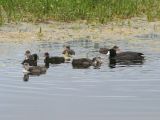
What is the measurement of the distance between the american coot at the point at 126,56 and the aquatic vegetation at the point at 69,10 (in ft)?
21.8

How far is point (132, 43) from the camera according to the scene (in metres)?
24.0

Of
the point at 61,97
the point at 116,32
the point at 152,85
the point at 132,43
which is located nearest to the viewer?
the point at 61,97

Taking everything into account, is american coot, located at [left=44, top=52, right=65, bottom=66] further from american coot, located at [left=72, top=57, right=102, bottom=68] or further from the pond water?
american coot, located at [left=72, top=57, right=102, bottom=68]

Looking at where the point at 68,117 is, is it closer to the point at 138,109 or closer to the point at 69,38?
the point at 138,109

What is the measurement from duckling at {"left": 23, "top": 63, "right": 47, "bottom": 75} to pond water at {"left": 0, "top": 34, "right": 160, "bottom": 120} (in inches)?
7.7

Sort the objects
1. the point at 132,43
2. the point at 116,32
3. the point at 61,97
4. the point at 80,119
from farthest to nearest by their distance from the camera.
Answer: the point at 116,32 → the point at 132,43 → the point at 61,97 → the point at 80,119

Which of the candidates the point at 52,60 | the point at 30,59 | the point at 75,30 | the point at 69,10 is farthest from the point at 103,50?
the point at 69,10

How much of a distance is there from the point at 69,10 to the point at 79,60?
357 inches


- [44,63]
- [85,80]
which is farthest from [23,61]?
[85,80]

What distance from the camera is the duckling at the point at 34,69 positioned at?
18.7 m

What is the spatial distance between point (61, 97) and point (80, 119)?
202cm

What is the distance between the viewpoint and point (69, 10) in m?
28.6

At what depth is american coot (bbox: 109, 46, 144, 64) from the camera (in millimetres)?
20594

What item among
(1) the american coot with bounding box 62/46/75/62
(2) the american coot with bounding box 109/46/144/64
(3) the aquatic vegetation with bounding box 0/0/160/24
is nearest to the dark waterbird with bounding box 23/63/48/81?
(1) the american coot with bounding box 62/46/75/62
